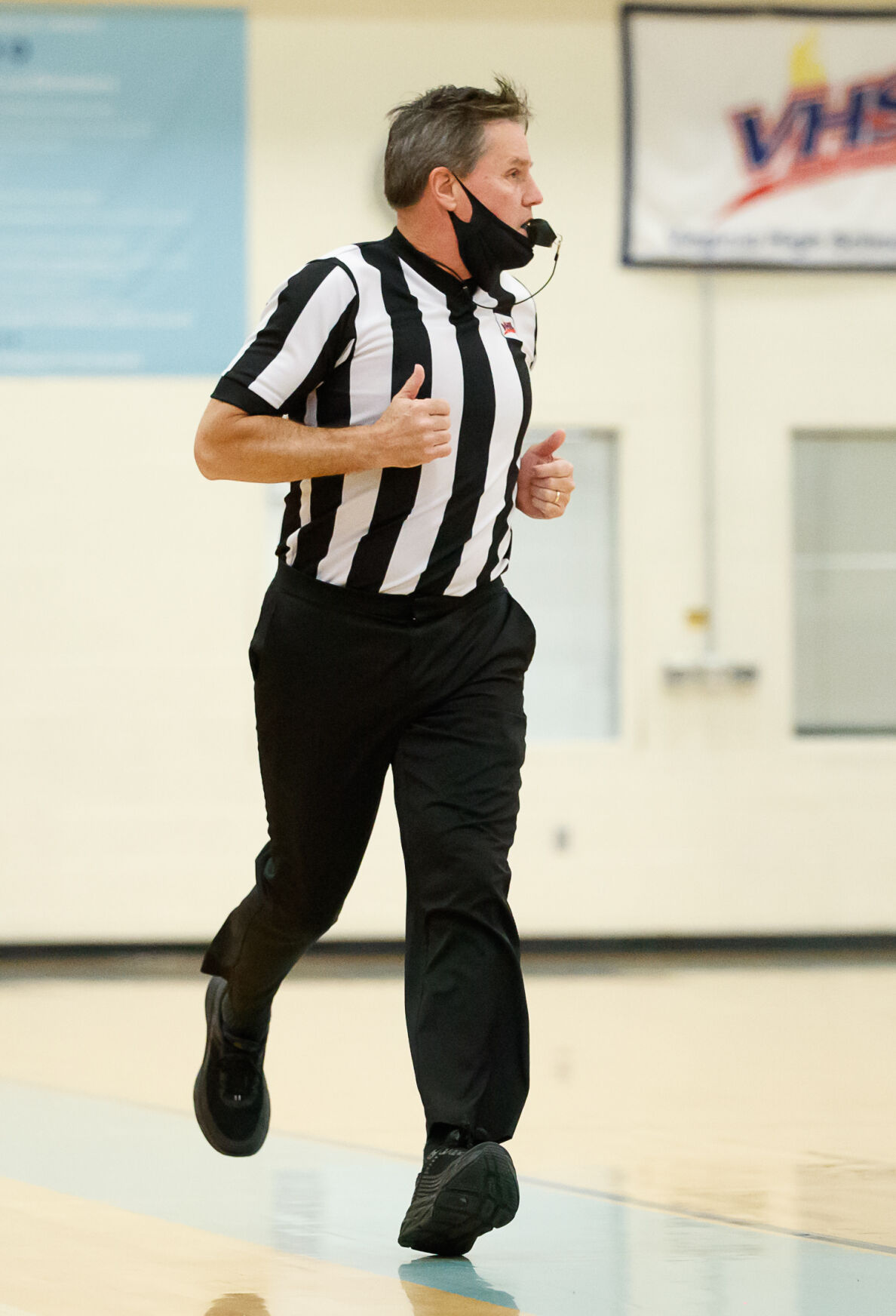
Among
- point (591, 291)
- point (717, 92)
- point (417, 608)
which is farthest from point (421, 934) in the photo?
point (717, 92)

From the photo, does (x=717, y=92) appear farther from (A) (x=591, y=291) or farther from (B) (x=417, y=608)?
(B) (x=417, y=608)

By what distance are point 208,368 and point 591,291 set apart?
4.99 ft

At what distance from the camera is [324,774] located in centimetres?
226

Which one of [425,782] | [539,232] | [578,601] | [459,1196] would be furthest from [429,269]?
[578,601]

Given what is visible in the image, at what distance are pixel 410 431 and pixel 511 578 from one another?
14.8 feet

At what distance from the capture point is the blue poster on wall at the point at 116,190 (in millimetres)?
6242

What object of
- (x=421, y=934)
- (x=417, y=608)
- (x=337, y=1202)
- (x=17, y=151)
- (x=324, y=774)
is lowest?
(x=337, y=1202)

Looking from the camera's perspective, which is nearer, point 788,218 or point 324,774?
point 324,774

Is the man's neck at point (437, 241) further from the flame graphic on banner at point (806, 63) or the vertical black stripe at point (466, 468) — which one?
the flame graphic on banner at point (806, 63)

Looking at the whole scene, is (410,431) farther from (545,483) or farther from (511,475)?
(545,483)

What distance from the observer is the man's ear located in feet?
7.50

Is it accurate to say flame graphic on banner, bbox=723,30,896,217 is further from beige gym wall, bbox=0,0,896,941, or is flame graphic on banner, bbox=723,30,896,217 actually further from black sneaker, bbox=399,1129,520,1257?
black sneaker, bbox=399,1129,520,1257

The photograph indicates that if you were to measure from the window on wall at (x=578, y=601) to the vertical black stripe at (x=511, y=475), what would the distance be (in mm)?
4176

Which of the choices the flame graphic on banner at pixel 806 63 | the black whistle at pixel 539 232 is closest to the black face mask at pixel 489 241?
the black whistle at pixel 539 232
